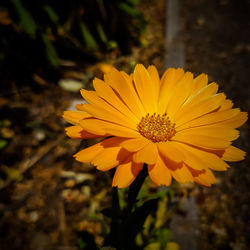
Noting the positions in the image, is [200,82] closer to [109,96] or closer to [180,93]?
[180,93]

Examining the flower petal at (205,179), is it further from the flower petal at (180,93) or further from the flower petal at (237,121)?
the flower petal at (180,93)

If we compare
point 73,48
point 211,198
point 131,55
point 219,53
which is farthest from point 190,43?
point 211,198

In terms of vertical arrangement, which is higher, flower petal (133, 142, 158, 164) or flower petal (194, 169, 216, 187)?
flower petal (133, 142, 158, 164)

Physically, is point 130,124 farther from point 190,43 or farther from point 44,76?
point 190,43

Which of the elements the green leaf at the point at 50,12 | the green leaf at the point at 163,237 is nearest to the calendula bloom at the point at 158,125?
the green leaf at the point at 163,237

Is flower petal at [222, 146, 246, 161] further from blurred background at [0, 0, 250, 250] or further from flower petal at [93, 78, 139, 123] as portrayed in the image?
blurred background at [0, 0, 250, 250]

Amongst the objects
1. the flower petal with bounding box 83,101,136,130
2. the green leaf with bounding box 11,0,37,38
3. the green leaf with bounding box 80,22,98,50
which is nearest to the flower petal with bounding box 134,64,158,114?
the flower petal with bounding box 83,101,136,130

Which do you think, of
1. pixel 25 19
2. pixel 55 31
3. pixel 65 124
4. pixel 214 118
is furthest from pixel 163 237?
pixel 55 31
